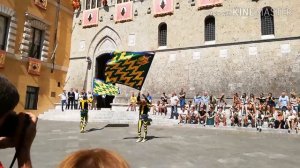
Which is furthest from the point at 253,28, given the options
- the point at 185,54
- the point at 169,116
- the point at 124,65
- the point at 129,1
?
the point at 124,65

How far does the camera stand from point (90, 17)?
27.3m

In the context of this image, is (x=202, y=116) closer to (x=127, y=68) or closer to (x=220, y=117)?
(x=220, y=117)

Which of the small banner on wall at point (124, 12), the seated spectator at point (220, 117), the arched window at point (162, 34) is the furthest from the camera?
the small banner on wall at point (124, 12)

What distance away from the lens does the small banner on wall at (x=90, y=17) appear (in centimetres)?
2692

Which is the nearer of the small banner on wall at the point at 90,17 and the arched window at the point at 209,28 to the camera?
the arched window at the point at 209,28

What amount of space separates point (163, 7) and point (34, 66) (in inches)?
467

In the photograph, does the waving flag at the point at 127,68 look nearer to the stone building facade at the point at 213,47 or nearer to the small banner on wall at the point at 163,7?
the stone building facade at the point at 213,47

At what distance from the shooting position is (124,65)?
9.73m

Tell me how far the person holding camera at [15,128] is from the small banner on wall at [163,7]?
22.8 meters

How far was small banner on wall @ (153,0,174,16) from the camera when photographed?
23328 millimetres

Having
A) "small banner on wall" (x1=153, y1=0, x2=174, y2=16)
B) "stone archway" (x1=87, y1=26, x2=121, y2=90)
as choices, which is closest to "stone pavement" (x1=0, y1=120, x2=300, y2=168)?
"small banner on wall" (x1=153, y1=0, x2=174, y2=16)

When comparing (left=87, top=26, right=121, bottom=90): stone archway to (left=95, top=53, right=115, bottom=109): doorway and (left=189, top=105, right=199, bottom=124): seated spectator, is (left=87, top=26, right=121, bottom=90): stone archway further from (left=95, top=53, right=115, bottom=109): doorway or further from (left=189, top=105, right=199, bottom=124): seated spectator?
(left=189, top=105, right=199, bottom=124): seated spectator

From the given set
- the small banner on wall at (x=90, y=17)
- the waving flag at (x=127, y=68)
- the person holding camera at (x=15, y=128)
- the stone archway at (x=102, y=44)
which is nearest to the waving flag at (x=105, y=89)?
the stone archway at (x=102, y=44)

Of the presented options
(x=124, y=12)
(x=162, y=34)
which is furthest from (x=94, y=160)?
(x=124, y=12)
